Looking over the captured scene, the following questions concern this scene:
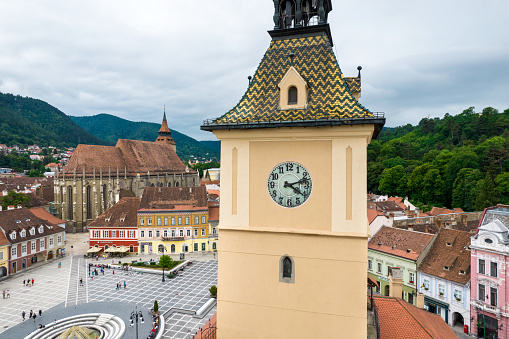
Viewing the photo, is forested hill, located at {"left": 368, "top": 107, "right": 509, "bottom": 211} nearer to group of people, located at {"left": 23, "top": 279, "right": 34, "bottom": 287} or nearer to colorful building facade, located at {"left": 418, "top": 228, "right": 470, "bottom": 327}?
colorful building facade, located at {"left": 418, "top": 228, "right": 470, "bottom": 327}

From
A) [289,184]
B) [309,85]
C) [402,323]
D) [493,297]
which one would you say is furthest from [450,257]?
[309,85]

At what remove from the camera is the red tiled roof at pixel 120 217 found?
46.4m

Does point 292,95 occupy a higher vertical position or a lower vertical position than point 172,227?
higher

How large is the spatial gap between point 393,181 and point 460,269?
2439 inches

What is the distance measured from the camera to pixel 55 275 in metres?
37.8

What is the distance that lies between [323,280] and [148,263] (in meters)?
37.9

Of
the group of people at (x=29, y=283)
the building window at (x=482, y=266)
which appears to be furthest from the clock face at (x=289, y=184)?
the group of people at (x=29, y=283)

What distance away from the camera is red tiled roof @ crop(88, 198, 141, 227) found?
46406 millimetres

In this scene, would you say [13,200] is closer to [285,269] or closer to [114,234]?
[114,234]

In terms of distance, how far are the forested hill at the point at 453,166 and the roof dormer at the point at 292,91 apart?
199 ft

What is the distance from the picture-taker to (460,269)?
2744 centimetres

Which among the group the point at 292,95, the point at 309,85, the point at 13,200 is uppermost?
the point at 309,85

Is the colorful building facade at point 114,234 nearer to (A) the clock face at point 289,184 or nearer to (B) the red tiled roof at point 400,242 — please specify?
(B) the red tiled roof at point 400,242

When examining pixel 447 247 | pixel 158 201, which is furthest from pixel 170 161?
pixel 447 247
